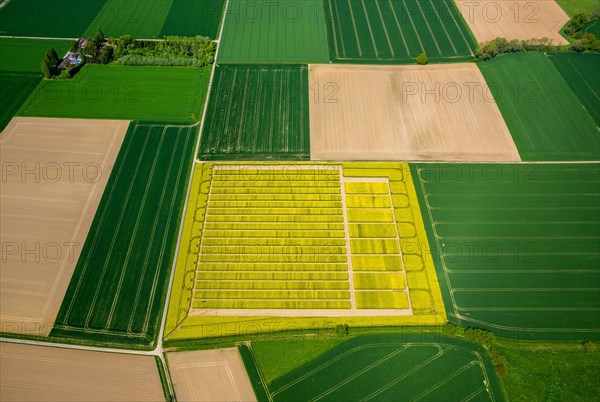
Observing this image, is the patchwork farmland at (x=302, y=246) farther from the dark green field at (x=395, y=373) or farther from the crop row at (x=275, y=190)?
the dark green field at (x=395, y=373)

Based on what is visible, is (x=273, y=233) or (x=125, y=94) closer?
(x=273, y=233)

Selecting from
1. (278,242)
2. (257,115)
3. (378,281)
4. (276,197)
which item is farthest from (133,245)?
(378,281)

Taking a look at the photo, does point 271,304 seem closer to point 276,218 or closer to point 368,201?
point 276,218

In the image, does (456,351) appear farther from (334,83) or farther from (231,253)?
(334,83)

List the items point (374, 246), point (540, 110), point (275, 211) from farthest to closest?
1. point (540, 110)
2. point (275, 211)
3. point (374, 246)

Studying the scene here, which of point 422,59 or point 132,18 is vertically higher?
point 132,18

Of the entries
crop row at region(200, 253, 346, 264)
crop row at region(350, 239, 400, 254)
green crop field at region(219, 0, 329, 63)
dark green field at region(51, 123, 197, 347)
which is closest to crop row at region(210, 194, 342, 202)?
dark green field at region(51, 123, 197, 347)

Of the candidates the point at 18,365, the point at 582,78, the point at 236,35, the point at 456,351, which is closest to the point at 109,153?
the point at 18,365

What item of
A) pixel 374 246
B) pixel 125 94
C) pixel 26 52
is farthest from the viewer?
pixel 26 52
